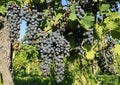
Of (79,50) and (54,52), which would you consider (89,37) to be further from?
(54,52)

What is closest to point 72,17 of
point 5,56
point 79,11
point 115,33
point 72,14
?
point 72,14

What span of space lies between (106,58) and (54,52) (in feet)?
5.30

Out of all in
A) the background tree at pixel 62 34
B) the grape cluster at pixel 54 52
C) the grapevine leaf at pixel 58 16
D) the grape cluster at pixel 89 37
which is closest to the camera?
the grape cluster at pixel 54 52

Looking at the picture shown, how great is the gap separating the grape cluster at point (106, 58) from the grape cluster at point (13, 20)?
169 centimetres

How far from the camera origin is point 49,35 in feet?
18.1

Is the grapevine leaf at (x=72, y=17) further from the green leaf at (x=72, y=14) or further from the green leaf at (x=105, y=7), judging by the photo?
the green leaf at (x=105, y=7)

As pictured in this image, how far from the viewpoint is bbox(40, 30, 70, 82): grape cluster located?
527cm

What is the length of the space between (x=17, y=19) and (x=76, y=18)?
36.8 inches

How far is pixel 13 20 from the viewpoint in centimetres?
553

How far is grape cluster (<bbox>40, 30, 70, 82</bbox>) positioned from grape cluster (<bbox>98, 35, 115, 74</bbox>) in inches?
48.2

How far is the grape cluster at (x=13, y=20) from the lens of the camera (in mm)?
5480

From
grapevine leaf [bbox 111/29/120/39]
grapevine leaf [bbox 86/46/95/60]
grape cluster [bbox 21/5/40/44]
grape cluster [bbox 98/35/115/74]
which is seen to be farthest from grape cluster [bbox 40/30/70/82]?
grape cluster [bbox 98/35/115/74]

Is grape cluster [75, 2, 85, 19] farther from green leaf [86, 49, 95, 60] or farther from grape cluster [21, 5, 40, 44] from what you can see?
green leaf [86, 49, 95, 60]

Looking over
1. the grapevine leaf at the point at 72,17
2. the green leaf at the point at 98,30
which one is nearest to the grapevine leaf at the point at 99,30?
→ the green leaf at the point at 98,30
